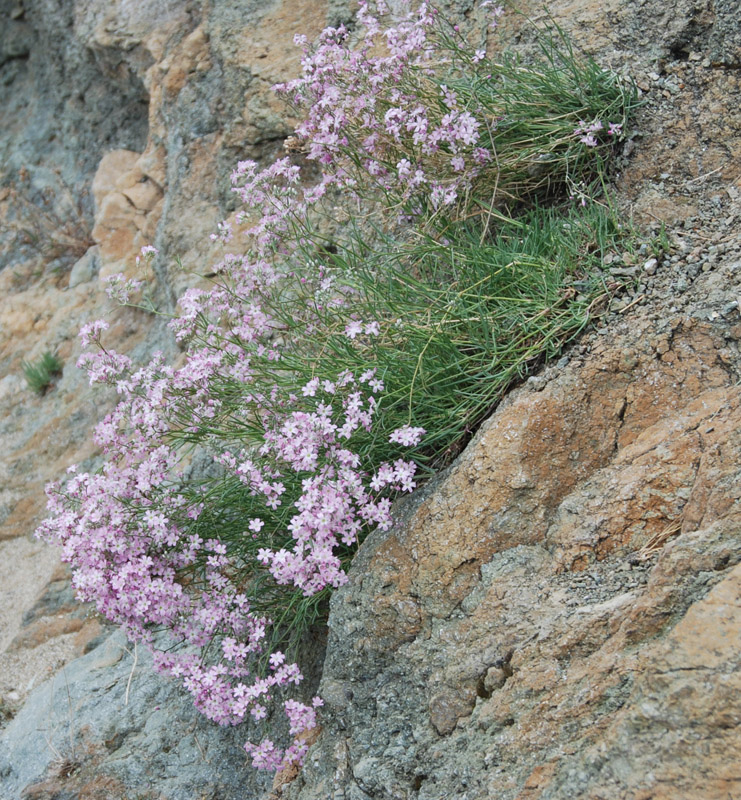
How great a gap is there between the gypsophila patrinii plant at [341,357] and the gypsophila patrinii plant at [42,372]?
9.47ft

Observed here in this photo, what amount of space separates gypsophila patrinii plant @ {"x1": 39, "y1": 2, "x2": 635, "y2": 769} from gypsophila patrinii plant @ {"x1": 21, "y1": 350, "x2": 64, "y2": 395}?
2886mm

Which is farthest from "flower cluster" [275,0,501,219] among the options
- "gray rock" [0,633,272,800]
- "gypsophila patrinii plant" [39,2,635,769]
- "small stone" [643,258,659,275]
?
"gray rock" [0,633,272,800]

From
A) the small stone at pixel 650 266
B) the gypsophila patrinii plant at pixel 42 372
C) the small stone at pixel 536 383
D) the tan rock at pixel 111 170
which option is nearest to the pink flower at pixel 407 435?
the small stone at pixel 536 383

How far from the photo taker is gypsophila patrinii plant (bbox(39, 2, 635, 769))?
311cm

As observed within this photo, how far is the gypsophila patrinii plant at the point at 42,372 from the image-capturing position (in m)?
6.35

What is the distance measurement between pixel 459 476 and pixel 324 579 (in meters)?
0.62

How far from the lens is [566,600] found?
2486mm

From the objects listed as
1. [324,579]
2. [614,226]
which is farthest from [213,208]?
[324,579]

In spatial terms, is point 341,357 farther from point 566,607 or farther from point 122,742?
point 122,742

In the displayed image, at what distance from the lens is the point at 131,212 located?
6426 millimetres

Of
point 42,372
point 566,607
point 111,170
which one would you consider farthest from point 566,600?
point 111,170

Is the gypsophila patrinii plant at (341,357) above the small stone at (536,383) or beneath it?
above

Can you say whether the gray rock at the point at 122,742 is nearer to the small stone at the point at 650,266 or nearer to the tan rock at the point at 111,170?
the small stone at the point at 650,266

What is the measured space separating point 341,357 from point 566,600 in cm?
145
